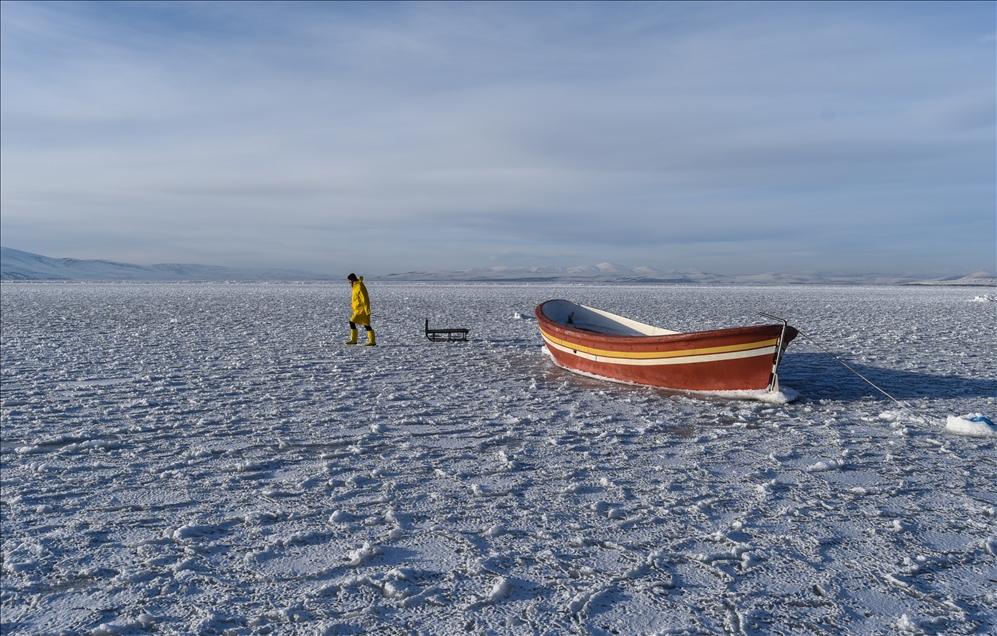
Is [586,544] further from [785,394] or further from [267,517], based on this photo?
[785,394]

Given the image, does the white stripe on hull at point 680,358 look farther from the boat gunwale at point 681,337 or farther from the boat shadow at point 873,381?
the boat shadow at point 873,381

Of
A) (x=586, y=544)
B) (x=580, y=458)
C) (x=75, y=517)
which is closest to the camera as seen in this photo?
(x=586, y=544)

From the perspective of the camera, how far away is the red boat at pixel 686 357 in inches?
316

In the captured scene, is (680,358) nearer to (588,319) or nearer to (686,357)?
(686,357)

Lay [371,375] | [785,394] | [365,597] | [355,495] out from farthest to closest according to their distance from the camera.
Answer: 1. [371,375]
2. [785,394]
3. [355,495]
4. [365,597]

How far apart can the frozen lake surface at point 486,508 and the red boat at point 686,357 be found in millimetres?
439

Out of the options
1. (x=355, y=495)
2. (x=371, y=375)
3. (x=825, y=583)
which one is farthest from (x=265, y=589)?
(x=371, y=375)

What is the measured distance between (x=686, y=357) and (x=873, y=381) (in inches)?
124

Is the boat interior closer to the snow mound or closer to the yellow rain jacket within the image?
the yellow rain jacket

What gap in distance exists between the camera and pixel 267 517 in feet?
14.4

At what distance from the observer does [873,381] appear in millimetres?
9570

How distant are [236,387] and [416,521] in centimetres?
536

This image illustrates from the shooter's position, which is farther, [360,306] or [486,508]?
[360,306]

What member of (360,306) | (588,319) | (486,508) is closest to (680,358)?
(486,508)
